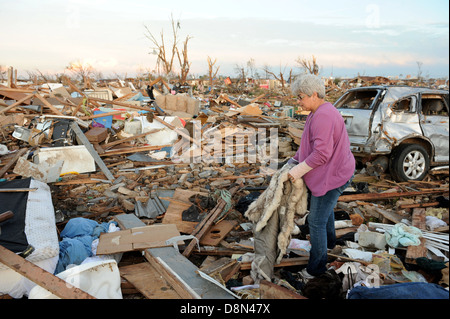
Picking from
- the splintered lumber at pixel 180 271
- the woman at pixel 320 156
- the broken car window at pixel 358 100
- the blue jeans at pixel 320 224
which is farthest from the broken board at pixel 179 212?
the broken car window at pixel 358 100

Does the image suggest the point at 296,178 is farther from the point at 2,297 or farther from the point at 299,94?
the point at 2,297

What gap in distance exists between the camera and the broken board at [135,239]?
141 inches

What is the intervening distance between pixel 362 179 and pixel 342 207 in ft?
5.67

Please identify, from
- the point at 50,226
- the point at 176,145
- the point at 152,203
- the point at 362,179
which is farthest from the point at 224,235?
the point at 176,145

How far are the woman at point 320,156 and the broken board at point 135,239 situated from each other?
1820mm

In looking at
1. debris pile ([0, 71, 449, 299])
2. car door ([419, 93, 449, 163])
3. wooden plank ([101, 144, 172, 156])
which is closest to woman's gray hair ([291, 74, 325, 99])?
debris pile ([0, 71, 449, 299])

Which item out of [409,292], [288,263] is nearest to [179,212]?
[288,263]

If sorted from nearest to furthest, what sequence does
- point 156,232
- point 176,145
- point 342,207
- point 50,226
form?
point 50,226
point 156,232
point 342,207
point 176,145

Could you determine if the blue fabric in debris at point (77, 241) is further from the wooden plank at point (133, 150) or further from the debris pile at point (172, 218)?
the wooden plank at point (133, 150)

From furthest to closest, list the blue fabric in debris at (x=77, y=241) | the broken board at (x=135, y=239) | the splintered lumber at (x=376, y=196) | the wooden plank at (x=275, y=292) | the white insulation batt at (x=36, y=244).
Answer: the splintered lumber at (x=376, y=196) → the broken board at (x=135, y=239) → the blue fabric in debris at (x=77, y=241) → the white insulation batt at (x=36, y=244) → the wooden plank at (x=275, y=292)

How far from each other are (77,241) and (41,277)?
37.4 inches

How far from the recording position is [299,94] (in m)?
2.83

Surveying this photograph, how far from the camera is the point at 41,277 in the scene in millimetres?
2691

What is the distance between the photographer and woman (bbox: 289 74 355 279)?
8.86ft
